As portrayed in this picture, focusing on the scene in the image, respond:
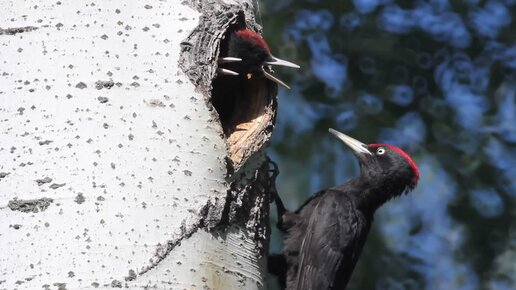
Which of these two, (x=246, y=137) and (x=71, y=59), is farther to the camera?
(x=246, y=137)

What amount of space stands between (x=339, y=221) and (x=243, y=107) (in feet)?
3.03

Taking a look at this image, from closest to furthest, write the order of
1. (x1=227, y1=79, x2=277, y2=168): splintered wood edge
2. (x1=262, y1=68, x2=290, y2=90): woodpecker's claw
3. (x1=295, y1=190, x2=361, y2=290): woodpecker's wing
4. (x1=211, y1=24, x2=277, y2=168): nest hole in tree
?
(x1=227, y1=79, x2=277, y2=168): splintered wood edge → (x1=211, y1=24, x2=277, y2=168): nest hole in tree → (x1=262, y1=68, x2=290, y2=90): woodpecker's claw → (x1=295, y1=190, x2=361, y2=290): woodpecker's wing

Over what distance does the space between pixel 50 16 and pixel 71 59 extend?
0.19 meters

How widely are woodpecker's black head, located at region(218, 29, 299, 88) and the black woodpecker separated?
30.6 inches

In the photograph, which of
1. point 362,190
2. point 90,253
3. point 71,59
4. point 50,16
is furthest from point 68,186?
point 362,190

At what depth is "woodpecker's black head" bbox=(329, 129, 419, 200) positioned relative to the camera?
4.93m

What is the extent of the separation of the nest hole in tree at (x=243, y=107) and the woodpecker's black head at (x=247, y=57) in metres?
0.03

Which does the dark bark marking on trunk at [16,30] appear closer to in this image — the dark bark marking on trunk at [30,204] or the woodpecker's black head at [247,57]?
the dark bark marking on trunk at [30,204]

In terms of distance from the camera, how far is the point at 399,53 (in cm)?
621

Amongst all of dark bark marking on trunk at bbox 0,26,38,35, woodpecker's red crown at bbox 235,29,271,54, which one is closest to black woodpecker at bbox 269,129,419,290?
woodpecker's red crown at bbox 235,29,271,54

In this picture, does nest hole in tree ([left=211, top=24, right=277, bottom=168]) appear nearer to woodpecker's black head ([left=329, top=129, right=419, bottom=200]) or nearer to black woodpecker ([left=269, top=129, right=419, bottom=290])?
black woodpecker ([left=269, top=129, right=419, bottom=290])

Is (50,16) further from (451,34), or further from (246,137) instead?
(451,34)

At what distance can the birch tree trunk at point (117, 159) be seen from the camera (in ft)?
8.36

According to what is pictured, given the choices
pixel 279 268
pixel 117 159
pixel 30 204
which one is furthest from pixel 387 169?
pixel 30 204
